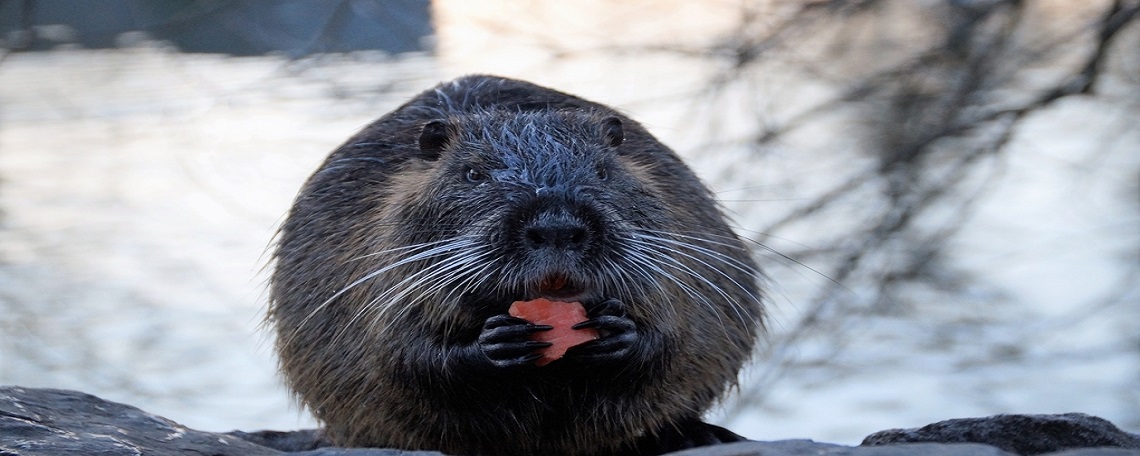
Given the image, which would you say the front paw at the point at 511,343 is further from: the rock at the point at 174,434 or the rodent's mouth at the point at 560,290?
the rock at the point at 174,434

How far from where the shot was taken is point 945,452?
7.43 feet

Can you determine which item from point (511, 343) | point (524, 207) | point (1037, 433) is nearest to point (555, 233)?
point (524, 207)

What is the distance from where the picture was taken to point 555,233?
3057 millimetres

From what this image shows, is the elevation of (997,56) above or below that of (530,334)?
above

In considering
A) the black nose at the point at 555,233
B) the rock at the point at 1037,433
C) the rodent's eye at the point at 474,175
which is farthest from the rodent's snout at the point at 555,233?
the rock at the point at 1037,433

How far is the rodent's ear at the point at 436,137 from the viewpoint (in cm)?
374

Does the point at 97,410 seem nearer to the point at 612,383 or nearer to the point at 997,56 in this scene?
the point at 612,383

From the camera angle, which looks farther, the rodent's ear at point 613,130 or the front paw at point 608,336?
the rodent's ear at point 613,130

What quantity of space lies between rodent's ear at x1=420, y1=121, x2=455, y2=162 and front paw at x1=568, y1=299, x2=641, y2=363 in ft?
2.71

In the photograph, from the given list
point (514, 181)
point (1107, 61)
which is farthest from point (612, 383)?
point (1107, 61)

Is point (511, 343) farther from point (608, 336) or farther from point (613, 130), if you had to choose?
point (613, 130)

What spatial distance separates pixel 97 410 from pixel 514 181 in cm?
132

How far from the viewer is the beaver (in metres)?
3.20

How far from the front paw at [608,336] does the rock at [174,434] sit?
651 millimetres
